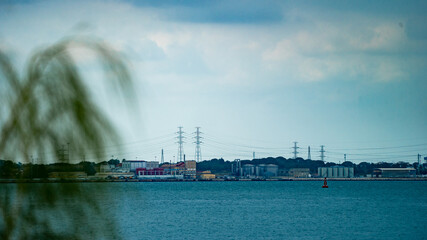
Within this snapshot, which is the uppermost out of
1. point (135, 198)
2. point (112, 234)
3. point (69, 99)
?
point (69, 99)

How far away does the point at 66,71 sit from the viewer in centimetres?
516

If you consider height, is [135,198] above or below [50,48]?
below

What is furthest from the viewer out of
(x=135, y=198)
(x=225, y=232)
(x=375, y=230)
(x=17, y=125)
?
(x=375, y=230)

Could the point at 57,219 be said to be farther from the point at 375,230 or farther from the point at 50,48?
the point at 375,230

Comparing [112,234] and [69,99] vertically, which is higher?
[69,99]

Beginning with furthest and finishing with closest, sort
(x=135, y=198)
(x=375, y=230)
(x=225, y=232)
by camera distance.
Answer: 1. (x=375, y=230)
2. (x=225, y=232)
3. (x=135, y=198)

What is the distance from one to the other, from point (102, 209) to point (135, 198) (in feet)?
0.97

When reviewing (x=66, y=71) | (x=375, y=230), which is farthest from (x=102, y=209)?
(x=375, y=230)

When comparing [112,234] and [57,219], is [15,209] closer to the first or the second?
[57,219]

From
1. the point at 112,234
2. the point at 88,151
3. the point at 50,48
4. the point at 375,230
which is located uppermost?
the point at 50,48

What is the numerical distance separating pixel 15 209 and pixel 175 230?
4736 cm

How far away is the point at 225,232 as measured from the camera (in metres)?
50.2

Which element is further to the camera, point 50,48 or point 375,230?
point 375,230

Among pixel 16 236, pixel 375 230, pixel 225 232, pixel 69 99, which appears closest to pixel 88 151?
pixel 69 99
